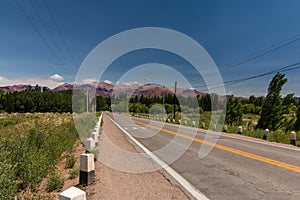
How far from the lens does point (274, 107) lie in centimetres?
2369

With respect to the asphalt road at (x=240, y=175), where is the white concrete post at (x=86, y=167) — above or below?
above

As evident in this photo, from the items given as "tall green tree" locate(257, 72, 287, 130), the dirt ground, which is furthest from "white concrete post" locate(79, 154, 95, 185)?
"tall green tree" locate(257, 72, 287, 130)

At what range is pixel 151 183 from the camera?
522 centimetres

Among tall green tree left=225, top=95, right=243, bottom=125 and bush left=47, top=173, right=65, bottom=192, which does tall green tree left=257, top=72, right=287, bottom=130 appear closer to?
tall green tree left=225, top=95, right=243, bottom=125

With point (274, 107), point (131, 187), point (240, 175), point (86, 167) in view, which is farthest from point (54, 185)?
point (274, 107)

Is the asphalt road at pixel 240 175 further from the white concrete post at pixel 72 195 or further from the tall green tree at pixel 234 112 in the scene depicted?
the tall green tree at pixel 234 112

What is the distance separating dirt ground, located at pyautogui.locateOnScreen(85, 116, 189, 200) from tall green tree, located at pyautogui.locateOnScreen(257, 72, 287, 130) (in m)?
22.1

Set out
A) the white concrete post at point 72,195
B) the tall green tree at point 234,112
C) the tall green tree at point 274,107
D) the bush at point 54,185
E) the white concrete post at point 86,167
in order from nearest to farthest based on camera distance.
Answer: the white concrete post at point 72,195, the white concrete post at point 86,167, the bush at point 54,185, the tall green tree at point 274,107, the tall green tree at point 234,112

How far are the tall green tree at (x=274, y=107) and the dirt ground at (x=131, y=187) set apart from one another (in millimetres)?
22091

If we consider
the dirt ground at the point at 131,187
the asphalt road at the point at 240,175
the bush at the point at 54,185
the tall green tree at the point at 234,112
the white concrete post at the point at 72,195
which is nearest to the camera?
the white concrete post at the point at 72,195

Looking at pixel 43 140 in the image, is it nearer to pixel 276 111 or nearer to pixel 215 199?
pixel 215 199

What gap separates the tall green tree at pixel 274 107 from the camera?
76.7 feet

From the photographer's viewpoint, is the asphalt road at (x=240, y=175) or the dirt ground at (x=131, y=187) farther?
the asphalt road at (x=240, y=175)

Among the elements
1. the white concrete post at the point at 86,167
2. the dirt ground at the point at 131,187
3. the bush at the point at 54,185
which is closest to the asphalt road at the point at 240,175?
the dirt ground at the point at 131,187
